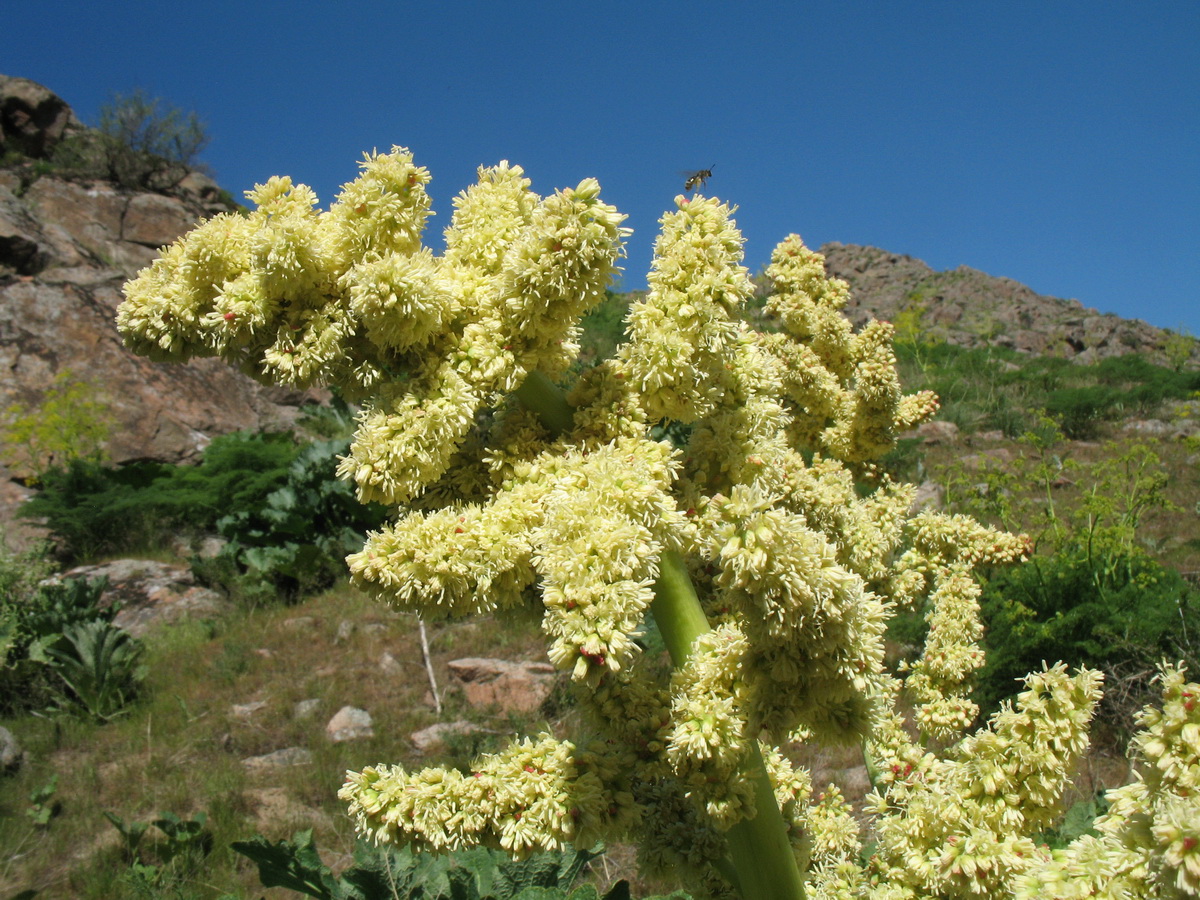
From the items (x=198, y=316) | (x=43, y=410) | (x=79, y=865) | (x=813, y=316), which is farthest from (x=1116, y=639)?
(x=43, y=410)

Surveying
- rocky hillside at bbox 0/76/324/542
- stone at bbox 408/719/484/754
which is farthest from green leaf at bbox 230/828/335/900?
rocky hillside at bbox 0/76/324/542

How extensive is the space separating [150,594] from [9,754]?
485 centimetres

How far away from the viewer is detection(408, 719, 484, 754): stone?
795 cm

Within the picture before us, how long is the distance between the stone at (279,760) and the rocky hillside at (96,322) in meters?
9.87

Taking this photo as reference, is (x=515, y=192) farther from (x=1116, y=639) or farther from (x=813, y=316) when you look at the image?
(x=1116, y=639)

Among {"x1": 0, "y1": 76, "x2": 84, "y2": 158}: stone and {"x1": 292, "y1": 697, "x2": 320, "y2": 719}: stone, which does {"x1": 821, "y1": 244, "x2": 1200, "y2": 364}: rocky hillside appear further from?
{"x1": 0, "y1": 76, "x2": 84, "y2": 158}: stone

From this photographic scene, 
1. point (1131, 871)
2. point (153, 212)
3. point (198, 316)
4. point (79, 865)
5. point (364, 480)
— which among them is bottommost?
point (79, 865)

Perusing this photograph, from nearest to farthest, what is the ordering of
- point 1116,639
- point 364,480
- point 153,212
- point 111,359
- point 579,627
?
point 579,627
point 364,480
point 1116,639
point 111,359
point 153,212

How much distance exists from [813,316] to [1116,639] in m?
5.15

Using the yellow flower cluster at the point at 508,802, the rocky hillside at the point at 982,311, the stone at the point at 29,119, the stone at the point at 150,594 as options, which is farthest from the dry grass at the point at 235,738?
the stone at the point at 29,119

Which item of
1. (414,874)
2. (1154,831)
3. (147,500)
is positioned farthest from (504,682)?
(147,500)

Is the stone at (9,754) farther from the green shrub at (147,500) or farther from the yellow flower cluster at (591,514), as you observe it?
the yellow flower cluster at (591,514)

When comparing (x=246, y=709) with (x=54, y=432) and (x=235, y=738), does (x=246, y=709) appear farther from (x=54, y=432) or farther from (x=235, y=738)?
(x=54, y=432)

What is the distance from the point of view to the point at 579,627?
4.73 ft
